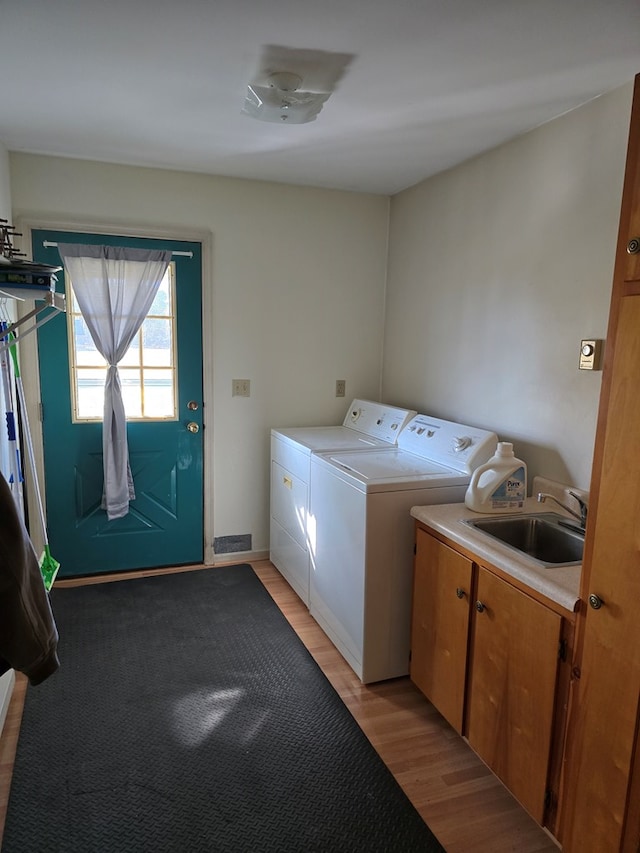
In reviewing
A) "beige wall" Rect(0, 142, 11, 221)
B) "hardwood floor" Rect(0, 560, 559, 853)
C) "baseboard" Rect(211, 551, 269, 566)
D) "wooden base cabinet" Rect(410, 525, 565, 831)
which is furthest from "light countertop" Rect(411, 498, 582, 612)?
"beige wall" Rect(0, 142, 11, 221)

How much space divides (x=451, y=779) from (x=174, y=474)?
87.6 inches

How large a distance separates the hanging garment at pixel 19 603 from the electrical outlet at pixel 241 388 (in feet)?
7.20

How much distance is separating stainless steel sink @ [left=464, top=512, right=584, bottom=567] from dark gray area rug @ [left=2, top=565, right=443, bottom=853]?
0.91 m

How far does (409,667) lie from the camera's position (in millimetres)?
2354

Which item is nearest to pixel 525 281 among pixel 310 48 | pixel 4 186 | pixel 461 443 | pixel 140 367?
pixel 461 443

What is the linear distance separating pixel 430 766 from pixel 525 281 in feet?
6.47

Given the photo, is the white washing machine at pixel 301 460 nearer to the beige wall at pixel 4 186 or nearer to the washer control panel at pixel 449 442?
the washer control panel at pixel 449 442

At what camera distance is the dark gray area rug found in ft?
5.42

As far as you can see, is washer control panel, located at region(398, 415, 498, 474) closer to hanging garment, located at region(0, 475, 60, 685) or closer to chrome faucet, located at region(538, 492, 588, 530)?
chrome faucet, located at region(538, 492, 588, 530)

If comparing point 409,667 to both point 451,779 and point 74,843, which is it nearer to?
point 451,779

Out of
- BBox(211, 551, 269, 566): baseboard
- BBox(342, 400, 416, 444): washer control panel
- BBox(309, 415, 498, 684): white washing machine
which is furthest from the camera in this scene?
BBox(211, 551, 269, 566): baseboard

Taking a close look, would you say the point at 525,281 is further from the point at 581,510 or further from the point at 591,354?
the point at 581,510

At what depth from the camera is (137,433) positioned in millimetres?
3281

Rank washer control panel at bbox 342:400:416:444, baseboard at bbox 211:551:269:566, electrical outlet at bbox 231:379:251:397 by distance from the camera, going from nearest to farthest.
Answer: washer control panel at bbox 342:400:416:444
electrical outlet at bbox 231:379:251:397
baseboard at bbox 211:551:269:566
